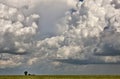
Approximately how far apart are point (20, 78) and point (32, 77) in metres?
3.29

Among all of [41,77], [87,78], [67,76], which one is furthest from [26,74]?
[87,78]

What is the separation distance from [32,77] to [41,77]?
3.58 meters

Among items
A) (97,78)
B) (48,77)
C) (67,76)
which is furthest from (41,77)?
(97,78)

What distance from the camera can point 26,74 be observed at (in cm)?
8706

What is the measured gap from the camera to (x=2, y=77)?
3073 inches

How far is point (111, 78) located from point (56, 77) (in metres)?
14.9

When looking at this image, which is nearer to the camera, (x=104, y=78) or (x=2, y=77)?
(x=2, y=77)

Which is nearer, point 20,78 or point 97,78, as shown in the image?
point 20,78

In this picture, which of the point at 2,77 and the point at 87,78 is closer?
the point at 2,77

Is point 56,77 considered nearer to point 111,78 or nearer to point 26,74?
point 26,74

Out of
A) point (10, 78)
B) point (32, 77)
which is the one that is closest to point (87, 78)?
point (32, 77)

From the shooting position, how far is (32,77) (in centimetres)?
8056

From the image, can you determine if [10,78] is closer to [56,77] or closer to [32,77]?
[32,77]

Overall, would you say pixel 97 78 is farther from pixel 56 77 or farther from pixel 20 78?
pixel 20 78
